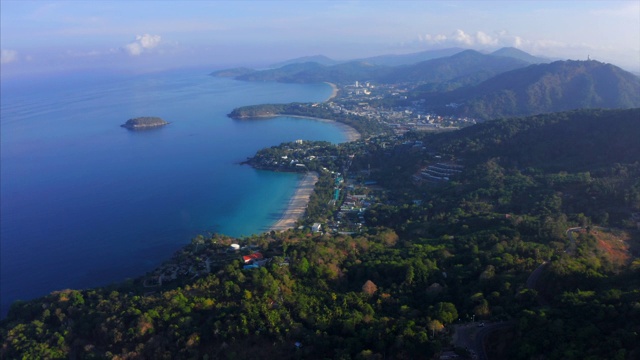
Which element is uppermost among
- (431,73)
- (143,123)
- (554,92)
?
(431,73)

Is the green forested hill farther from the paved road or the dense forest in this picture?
the paved road

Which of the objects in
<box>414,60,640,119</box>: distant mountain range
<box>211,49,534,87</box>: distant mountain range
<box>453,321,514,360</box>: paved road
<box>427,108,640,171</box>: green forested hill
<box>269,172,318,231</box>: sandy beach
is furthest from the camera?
<box>211,49,534,87</box>: distant mountain range

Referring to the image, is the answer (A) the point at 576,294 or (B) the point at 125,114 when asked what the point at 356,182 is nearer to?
(A) the point at 576,294

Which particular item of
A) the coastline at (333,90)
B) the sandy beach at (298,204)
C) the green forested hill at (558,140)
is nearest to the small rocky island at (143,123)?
the coastline at (333,90)

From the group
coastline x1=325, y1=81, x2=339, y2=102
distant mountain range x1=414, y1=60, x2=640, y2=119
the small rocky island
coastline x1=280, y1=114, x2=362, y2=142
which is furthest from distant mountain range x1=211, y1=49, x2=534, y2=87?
the small rocky island

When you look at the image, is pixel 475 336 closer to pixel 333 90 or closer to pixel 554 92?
pixel 554 92

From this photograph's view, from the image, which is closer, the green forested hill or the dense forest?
the dense forest

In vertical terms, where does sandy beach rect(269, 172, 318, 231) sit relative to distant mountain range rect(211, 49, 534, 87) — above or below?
below

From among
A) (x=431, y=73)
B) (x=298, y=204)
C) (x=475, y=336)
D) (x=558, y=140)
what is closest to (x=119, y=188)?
(x=298, y=204)
